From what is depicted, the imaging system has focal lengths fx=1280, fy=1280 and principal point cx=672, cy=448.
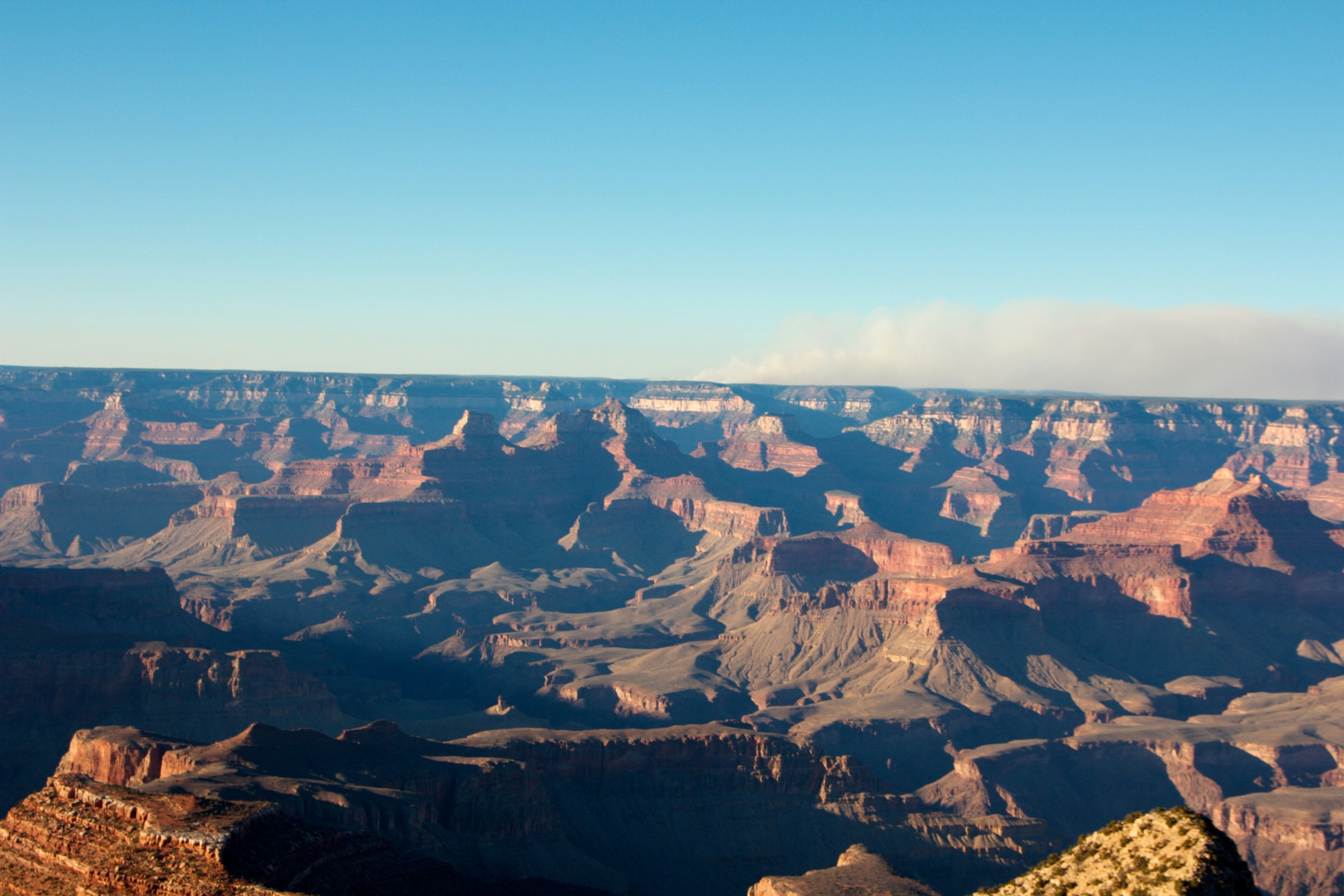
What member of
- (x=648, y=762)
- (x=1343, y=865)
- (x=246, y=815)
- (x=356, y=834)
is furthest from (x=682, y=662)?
(x=246, y=815)

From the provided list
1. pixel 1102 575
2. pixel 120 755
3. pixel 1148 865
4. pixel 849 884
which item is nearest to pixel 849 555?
pixel 1102 575

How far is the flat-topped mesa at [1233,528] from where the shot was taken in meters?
162

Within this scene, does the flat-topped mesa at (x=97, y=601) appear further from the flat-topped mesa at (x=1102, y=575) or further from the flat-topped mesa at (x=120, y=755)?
the flat-topped mesa at (x=1102, y=575)

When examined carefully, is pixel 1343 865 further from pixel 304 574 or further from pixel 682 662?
pixel 304 574

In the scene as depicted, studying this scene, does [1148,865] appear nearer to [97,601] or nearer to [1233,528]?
[97,601]

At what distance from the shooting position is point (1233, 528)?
164625 millimetres

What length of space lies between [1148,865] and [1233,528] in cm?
15353

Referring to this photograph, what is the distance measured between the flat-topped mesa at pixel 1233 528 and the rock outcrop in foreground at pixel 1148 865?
14358 centimetres

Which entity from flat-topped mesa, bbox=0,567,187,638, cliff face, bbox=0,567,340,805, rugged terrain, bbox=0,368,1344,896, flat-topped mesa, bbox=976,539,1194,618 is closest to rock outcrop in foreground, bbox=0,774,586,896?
rugged terrain, bbox=0,368,1344,896

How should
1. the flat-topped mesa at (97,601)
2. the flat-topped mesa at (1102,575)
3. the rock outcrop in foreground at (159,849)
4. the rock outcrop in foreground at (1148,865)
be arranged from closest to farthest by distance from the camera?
the rock outcrop in foreground at (1148,865) < the rock outcrop in foreground at (159,849) < the flat-topped mesa at (97,601) < the flat-topped mesa at (1102,575)

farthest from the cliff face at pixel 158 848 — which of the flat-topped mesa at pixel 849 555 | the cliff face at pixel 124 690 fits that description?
the flat-topped mesa at pixel 849 555

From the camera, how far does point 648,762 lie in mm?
82625

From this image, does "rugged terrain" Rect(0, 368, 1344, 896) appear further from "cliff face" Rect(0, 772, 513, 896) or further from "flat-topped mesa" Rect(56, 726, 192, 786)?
→ "cliff face" Rect(0, 772, 513, 896)

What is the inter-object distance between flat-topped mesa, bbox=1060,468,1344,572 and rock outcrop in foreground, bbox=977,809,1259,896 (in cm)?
14358
